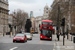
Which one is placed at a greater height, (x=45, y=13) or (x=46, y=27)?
(x=45, y=13)

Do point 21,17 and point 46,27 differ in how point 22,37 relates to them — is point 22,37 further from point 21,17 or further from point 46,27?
point 21,17

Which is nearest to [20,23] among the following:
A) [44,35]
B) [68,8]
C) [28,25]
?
[28,25]

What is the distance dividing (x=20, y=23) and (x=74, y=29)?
1983 inches

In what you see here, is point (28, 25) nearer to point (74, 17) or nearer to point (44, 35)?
point (74, 17)

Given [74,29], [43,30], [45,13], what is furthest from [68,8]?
[45,13]

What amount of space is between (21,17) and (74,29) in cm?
5057

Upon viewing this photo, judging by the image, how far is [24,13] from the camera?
4210 inches

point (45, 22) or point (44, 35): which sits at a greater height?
point (45, 22)

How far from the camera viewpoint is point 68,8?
29.9m

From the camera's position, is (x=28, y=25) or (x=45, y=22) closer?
(x=45, y=22)

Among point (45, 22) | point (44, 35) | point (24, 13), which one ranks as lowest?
point (44, 35)

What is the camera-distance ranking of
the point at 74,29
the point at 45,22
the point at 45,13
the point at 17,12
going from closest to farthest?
the point at 45,22, the point at 74,29, the point at 17,12, the point at 45,13

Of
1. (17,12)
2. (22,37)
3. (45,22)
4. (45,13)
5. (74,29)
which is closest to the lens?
(22,37)

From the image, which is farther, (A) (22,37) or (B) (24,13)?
(B) (24,13)
